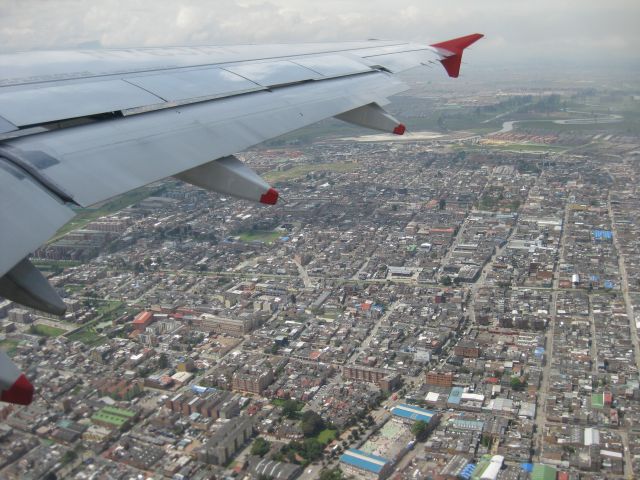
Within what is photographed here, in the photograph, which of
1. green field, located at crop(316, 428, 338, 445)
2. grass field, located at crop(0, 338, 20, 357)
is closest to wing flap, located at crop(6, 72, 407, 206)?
green field, located at crop(316, 428, 338, 445)

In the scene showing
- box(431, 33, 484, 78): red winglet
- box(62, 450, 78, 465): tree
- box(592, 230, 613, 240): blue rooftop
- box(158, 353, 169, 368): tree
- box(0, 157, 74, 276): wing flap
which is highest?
box(431, 33, 484, 78): red winglet

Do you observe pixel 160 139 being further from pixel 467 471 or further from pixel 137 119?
pixel 467 471

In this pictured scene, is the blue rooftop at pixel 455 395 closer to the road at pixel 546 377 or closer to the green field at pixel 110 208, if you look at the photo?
the road at pixel 546 377

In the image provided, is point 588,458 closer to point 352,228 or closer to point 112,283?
point 112,283

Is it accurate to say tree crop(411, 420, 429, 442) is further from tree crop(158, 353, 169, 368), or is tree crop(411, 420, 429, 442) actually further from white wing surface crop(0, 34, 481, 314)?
white wing surface crop(0, 34, 481, 314)

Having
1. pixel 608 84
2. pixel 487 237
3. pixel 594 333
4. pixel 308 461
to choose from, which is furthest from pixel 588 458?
pixel 608 84
